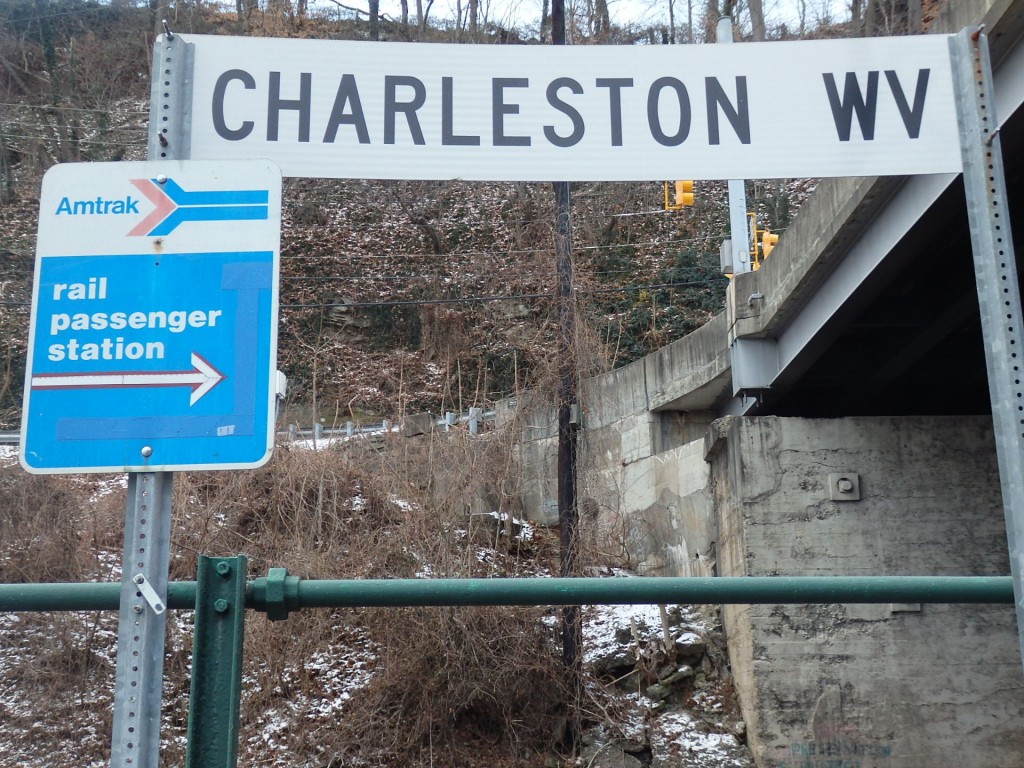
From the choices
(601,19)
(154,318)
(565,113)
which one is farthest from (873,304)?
(601,19)

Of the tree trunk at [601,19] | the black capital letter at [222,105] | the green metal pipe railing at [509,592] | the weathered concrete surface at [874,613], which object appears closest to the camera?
the green metal pipe railing at [509,592]

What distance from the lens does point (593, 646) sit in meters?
12.5

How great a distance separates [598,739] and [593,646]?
1.42 meters

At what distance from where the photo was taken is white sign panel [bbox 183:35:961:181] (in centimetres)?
321

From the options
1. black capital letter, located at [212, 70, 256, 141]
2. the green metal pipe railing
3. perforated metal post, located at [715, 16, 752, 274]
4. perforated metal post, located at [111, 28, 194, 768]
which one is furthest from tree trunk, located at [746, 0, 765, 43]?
perforated metal post, located at [111, 28, 194, 768]

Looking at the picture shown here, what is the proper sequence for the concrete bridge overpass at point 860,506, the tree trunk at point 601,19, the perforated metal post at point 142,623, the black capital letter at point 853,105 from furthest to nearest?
the tree trunk at point 601,19 < the concrete bridge overpass at point 860,506 < the black capital letter at point 853,105 < the perforated metal post at point 142,623

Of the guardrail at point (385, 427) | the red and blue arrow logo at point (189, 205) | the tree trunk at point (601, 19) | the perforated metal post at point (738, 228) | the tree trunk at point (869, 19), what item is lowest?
the red and blue arrow logo at point (189, 205)

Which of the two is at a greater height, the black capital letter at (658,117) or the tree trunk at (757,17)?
the tree trunk at (757,17)

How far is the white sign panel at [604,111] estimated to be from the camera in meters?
3.21

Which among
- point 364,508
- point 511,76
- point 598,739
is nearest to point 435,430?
point 364,508

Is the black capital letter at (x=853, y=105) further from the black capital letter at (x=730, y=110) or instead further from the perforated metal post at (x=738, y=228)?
the perforated metal post at (x=738, y=228)

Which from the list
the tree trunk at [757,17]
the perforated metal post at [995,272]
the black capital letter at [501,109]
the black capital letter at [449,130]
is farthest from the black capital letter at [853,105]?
the tree trunk at [757,17]

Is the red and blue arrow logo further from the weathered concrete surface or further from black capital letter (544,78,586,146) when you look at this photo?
the weathered concrete surface

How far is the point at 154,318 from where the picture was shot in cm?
248
